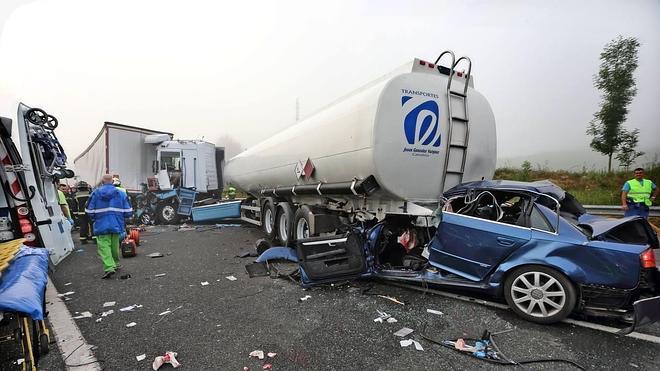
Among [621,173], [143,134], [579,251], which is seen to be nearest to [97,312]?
[579,251]

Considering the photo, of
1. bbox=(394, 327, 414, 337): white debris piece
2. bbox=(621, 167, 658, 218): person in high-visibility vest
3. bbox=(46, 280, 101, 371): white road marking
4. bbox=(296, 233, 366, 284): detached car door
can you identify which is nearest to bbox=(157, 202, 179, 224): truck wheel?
bbox=(46, 280, 101, 371): white road marking

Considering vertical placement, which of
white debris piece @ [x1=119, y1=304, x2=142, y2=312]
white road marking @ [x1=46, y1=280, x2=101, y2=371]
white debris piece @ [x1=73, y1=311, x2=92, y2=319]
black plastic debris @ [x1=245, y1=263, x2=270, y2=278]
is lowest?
white debris piece @ [x1=73, y1=311, x2=92, y2=319]

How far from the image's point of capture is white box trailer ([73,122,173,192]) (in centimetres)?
1084

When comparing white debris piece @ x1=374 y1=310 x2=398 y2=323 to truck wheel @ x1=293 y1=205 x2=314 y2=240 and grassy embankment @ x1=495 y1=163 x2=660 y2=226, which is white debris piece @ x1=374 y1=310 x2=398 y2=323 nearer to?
truck wheel @ x1=293 y1=205 x2=314 y2=240

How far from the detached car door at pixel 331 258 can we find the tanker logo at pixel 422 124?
4.99 ft

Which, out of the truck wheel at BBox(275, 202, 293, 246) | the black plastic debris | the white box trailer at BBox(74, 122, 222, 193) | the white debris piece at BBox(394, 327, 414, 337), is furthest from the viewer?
the white box trailer at BBox(74, 122, 222, 193)

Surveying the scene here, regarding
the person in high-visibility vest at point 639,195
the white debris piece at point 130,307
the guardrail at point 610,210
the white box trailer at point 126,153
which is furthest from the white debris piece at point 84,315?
the guardrail at point 610,210

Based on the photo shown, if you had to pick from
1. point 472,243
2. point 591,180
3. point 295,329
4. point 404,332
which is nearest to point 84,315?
point 295,329

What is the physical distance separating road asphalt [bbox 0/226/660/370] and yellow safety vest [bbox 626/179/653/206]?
4457 mm

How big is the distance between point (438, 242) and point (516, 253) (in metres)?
0.87

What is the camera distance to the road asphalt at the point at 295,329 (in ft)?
8.54

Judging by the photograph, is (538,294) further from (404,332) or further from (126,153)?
(126,153)

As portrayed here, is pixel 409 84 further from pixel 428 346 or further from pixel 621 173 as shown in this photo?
pixel 621 173

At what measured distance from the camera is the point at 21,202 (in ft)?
13.1
